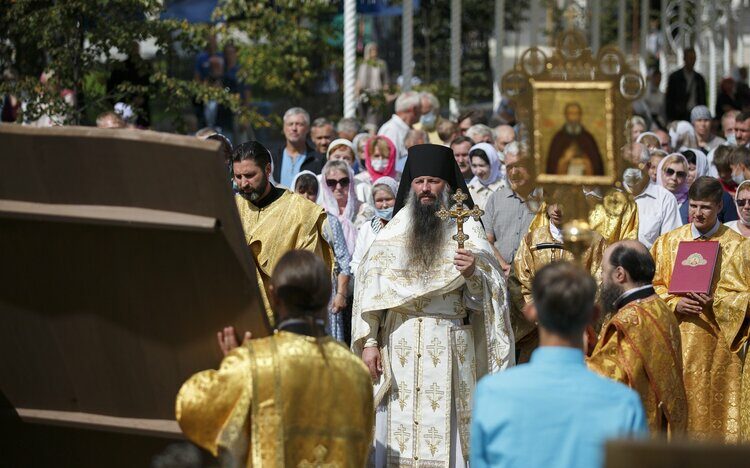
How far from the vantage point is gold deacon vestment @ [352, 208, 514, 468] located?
23.6 feet

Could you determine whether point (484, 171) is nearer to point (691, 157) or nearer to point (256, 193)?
point (691, 157)

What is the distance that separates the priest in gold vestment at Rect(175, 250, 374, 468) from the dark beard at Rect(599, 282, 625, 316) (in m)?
1.65

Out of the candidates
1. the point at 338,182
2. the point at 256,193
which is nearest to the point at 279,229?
the point at 256,193

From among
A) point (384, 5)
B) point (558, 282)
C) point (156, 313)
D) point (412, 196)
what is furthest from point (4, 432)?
point (384, 5)

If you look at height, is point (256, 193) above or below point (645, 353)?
above

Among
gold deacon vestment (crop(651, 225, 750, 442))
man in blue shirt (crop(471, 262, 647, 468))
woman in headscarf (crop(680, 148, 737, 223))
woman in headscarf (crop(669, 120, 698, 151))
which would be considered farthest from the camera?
woman in headscarf (crop(669, 120, 698, 151))

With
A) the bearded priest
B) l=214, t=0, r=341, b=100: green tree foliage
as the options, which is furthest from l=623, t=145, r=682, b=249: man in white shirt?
l=214, t=0, r=341, b=100: green tree foliage

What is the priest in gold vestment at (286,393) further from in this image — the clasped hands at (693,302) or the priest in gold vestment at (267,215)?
the clasped hands at (693,302)

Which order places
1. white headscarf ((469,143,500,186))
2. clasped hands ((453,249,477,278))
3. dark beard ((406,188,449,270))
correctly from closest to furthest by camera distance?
clasped hands ((453,249,477,278))
dark beard ((406,188,449,270))
white headscarf ((469,143,500,186))

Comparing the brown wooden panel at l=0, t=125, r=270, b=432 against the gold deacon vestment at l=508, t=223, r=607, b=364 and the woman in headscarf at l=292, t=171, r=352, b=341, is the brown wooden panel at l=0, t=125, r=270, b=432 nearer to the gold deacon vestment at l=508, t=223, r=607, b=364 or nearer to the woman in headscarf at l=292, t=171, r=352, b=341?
the woman in headscarf at l=292, t=171, r=352, b=341

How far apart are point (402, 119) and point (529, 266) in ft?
16.9

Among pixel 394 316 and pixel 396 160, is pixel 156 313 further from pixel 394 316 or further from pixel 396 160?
pixel 396 160

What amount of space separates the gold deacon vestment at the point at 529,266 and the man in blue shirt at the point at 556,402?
4081 mm

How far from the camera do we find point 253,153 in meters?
7.26
